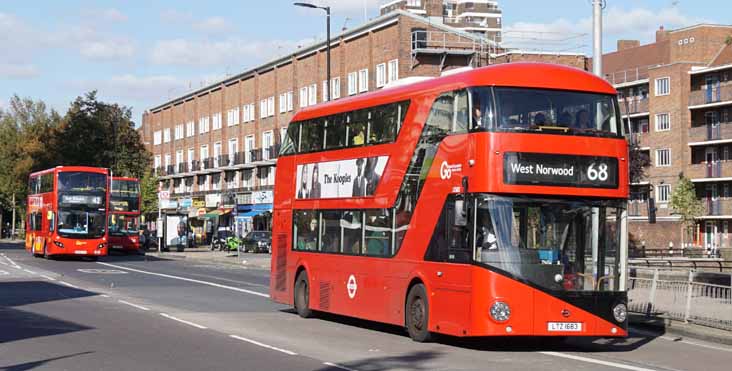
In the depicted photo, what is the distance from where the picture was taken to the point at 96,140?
82.5 m

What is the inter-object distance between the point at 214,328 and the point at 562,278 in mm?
6274

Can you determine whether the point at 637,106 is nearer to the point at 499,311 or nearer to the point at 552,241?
the point at 552,241

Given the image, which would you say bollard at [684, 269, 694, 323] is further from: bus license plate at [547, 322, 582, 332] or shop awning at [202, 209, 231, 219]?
shop awning at [202, 209, 231, 219]

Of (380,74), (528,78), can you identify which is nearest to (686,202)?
(380,74)

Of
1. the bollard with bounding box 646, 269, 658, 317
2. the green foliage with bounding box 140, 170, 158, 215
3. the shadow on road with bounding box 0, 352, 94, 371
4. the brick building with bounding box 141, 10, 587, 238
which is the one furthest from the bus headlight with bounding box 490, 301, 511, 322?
the green foliage with bounding box 140, 170, 158, 215

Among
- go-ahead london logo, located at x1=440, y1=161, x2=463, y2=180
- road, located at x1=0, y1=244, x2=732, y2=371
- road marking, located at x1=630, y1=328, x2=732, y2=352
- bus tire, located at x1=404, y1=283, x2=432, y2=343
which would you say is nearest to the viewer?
road, located at x1=0, y1=244, x2=732, y2=371

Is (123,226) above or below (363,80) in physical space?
below

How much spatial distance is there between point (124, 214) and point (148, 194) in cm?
3079

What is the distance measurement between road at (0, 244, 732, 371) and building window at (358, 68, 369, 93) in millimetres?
46063

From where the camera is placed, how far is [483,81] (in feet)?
53.0

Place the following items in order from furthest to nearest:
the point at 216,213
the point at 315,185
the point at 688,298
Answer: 1. the point at 216,213
2. the point at 315,185
3. the point at 688,298

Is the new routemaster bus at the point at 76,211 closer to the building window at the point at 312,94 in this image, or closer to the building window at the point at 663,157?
the building window at the point at 312,94

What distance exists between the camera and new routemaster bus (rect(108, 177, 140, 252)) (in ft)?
204

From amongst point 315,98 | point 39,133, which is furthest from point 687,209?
point 39,133
